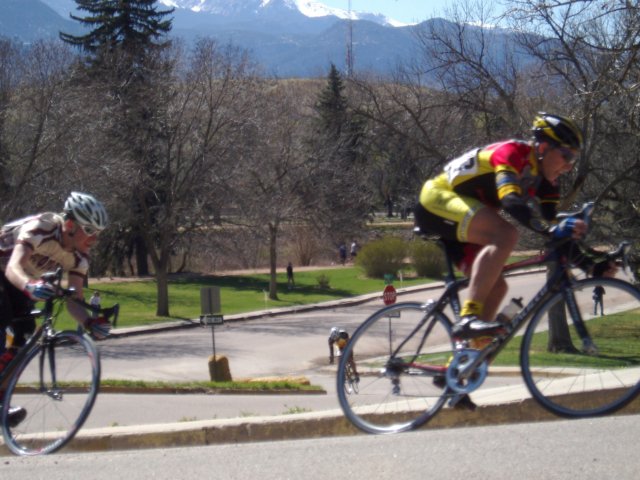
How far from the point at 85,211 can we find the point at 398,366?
7.79ft

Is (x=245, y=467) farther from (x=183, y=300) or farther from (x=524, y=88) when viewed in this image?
(x=183, y=300)

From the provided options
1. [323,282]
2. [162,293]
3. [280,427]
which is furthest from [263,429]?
[323,282]

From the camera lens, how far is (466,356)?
519cm

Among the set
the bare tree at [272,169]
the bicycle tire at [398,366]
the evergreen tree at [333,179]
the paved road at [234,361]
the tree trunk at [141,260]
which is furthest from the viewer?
the tree trunk at [141,260]

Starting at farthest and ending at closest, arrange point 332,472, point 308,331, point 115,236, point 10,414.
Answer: point 115,236, point 308,331, point 10,414, point 332,472

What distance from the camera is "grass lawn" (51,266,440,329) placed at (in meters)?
40.2

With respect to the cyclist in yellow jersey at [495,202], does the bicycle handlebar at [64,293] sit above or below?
below

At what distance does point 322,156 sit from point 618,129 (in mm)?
24549

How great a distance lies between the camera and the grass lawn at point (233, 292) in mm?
40181

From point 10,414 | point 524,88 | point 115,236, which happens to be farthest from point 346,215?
point 10,414

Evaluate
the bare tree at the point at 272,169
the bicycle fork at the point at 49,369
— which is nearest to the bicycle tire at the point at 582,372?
the bicycle fork at the point at 49,369

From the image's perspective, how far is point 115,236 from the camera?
4788 cm

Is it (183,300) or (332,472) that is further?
(183,300)

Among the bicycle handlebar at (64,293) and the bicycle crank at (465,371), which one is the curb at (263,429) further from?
the bicycle handlebar at (64,293)
